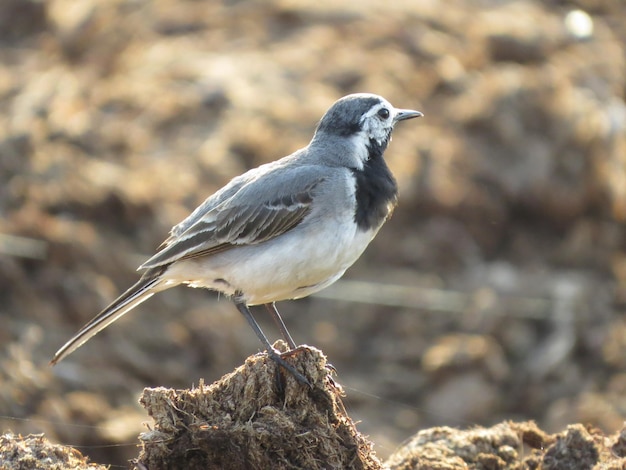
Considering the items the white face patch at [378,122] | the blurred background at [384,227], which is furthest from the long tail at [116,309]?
the blurred background at [384,227]

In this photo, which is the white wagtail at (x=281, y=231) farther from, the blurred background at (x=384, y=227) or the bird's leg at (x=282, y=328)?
the blurred background at (x=384, y=227)

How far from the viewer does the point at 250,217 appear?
7887 millimetres

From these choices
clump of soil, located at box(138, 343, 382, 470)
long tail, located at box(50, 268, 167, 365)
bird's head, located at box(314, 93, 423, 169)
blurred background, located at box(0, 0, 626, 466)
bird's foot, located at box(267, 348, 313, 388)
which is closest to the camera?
clump of soil, located at box(138, 343, 382, 470)

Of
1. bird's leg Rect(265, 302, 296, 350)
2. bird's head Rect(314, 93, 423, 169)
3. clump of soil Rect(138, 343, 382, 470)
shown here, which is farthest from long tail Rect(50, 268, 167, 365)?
bird's head Rect(314, 93, 423, 169)

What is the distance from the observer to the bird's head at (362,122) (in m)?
8.41

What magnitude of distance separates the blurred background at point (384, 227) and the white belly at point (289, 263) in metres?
3.76

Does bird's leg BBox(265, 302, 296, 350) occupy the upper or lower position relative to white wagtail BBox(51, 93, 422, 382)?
lower

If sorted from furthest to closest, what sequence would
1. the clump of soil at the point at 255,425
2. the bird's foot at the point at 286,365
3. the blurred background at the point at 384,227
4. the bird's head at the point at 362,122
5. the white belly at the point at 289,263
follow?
1. the blurred background at the point at 384,227
2. the bird's head at the point at 362,122
3. the white belly at the point at 289,263
4. the bird's foot at the point at 286,365
5. the clump of soil at the point at 255,425

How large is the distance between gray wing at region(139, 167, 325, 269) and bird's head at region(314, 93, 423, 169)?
0.56m

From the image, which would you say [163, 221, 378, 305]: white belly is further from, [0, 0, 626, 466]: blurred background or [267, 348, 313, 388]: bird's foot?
[0, 0, 626, 466]: blurred background

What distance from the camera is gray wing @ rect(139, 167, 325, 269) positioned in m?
7.80

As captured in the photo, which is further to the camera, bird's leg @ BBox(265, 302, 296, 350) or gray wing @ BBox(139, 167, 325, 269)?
gray wing @ BBox(139, 167, 325, 269)

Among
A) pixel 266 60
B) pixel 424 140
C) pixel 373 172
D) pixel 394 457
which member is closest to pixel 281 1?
pixel 266 60

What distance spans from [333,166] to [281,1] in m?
11.4
